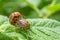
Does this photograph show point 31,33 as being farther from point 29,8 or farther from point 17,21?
point 29,8

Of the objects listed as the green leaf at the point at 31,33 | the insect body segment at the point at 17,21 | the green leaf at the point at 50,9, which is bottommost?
the green leaf at the point at 31,33

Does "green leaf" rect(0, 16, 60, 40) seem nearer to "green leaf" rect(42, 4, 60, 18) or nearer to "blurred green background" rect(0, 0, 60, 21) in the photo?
"green leaf" rect(42, 4, 60, 18)

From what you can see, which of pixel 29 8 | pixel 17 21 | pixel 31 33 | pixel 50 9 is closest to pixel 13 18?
pixel 17 21

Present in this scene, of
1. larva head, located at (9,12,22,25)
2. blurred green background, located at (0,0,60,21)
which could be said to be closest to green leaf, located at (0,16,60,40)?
larva head, located at (9,12,22,25)

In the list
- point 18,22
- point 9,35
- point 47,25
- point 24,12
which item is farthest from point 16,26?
point 24,12

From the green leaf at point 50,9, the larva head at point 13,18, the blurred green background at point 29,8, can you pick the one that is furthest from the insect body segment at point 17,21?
the blurred green background at point 29,8

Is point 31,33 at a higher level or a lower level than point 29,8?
lower

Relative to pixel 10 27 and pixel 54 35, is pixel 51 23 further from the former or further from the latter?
pixel 10 27

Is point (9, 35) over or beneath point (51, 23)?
beneath

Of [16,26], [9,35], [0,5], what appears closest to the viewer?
[9,35]

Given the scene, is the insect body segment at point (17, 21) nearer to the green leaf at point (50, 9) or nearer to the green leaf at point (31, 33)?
the green leaf at point (31, 33)

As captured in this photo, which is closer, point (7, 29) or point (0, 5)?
point (7, 29)
